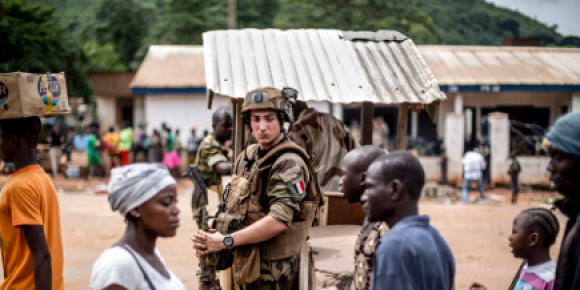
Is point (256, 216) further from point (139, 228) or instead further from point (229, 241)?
point (139, 228)

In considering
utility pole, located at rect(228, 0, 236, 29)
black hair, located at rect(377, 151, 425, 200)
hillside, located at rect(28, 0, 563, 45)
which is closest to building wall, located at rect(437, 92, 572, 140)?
hillside, located at rect(28, 0, 563, 45)

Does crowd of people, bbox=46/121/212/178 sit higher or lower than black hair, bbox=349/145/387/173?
lower

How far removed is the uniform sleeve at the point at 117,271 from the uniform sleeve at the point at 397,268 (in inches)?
36.0

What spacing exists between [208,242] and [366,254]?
36.8 inches

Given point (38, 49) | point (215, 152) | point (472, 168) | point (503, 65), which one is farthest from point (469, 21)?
point (215, 152)

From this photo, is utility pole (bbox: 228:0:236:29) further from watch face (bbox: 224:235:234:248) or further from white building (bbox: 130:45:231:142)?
watch face (bbox: 224:235:234:248)

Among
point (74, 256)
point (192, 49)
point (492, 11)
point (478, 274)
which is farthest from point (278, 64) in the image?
point (492, 11)

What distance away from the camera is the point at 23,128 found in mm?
2912

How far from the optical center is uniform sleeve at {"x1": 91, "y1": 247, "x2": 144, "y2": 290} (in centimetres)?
201

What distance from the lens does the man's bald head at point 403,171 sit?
2258 mm

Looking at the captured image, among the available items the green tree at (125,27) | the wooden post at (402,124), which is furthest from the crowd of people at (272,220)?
the green tree at (125,27)

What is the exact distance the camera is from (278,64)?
17.8ft

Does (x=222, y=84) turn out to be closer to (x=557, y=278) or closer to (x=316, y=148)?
(x=316, y=148)

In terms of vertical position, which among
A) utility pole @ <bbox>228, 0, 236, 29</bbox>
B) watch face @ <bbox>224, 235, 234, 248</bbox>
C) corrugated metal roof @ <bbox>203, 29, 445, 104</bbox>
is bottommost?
watch face @ <bbox>224, 235, 234, 248</bbox>
